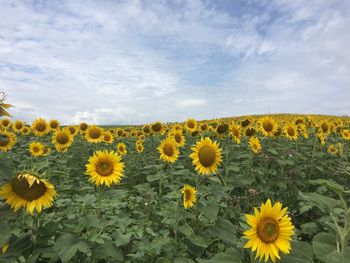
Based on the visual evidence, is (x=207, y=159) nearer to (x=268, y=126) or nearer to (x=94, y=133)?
(x=268, y=126)

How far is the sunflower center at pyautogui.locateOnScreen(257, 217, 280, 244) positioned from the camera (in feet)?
8.74

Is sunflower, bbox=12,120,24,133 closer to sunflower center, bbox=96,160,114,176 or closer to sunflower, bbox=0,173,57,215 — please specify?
sunflower center, bbox=96,160,114,176

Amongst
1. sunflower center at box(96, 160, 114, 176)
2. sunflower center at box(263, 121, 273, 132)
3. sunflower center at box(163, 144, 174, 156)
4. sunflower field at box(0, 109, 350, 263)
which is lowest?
sunflower field at box(0, 109, 350, 263)

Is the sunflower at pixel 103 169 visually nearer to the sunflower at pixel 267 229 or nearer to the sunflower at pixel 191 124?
the sunflower at pixel 267 229

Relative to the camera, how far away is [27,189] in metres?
3.08

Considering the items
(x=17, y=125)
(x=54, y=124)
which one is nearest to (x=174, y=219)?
(x=54, y=124)

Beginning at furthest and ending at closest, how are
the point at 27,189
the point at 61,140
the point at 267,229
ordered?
the point at 61,140, the point at 27,189, the point at 267,229

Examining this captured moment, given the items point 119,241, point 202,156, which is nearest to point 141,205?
point 202,156

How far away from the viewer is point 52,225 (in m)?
3.14

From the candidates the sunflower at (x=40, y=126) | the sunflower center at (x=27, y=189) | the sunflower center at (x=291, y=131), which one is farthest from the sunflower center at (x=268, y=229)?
the sunflower at (x=40, y=126)

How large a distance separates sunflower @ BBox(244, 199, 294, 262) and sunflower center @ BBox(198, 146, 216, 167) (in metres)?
2.22

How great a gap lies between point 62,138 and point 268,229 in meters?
6.94

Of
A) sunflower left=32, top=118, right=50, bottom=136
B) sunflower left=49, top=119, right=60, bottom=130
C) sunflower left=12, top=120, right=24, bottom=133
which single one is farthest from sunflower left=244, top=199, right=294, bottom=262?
sunflower left=12, top=120, right=24, bottom=133

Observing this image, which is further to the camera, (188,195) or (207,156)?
(207,156)
